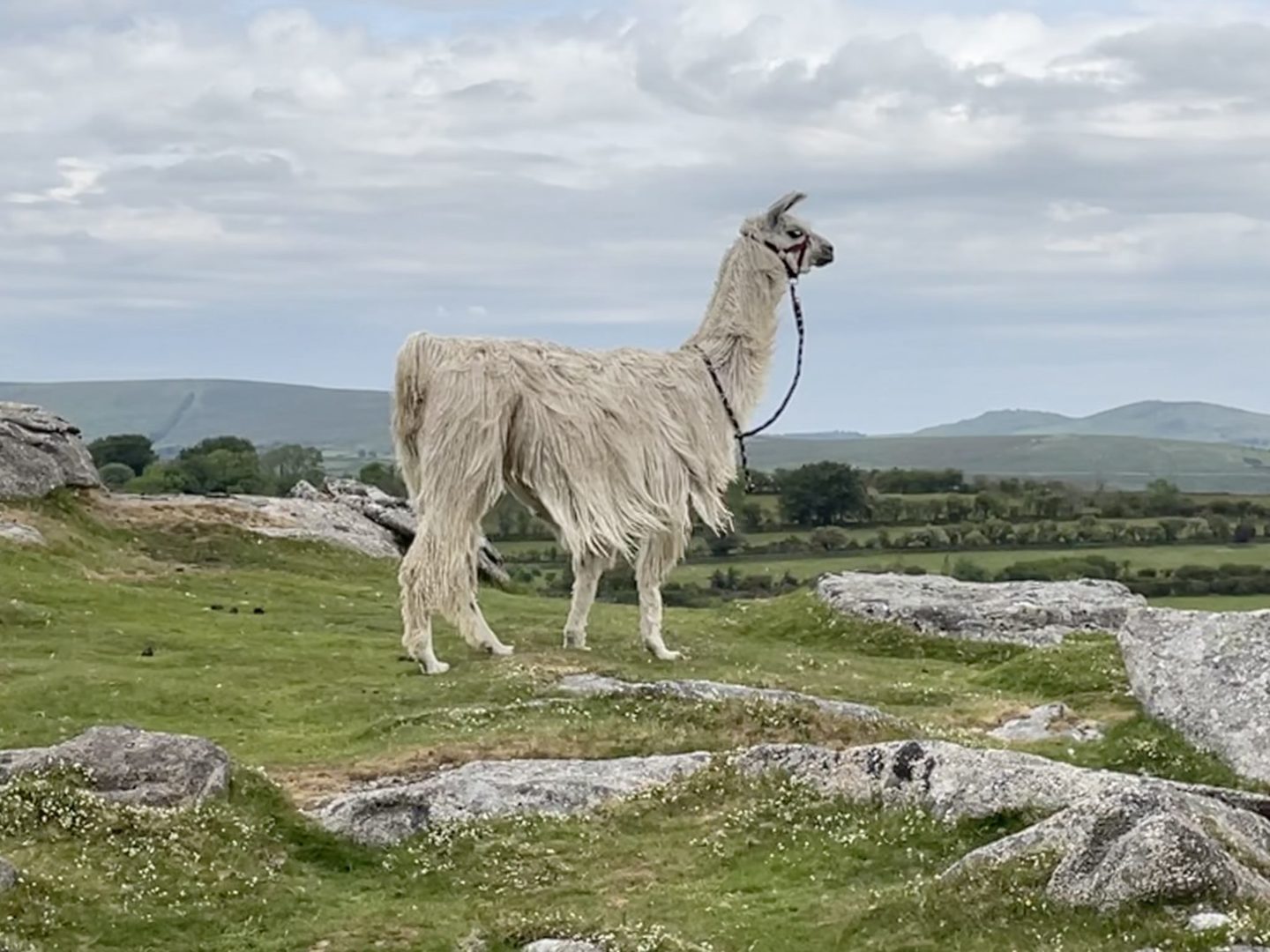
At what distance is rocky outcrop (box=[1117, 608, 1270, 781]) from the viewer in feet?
61.5

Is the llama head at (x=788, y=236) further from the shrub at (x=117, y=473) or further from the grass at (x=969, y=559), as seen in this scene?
the shrub at (x=117, y=473)

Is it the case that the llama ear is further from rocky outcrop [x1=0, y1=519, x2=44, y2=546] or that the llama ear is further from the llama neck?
rocky outcrop [x1=0, y1=519, x2=44, y2=546]

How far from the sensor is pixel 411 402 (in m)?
22.8

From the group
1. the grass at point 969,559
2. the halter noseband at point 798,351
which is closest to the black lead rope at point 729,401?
the halter noseband at point 798,351

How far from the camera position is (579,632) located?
24828 mm

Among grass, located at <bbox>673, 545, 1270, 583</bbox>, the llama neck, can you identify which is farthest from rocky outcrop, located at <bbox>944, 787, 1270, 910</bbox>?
grass, located at <bbox>673, 545, 1270, 583</bbox>

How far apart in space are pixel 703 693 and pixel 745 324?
6.53 metres

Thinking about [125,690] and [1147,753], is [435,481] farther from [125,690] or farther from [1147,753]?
[1147,753]

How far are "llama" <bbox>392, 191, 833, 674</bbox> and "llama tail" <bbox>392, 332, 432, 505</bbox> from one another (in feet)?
0.07

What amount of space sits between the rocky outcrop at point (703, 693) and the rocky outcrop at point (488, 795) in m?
3.01

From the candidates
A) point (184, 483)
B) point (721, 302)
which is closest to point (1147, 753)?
point (721, 302)

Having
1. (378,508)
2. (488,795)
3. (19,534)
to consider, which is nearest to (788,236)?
(488,795)

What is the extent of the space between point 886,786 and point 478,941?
418 cm

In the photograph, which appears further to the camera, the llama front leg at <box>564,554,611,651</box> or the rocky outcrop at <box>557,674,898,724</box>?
the llama front leg at <box>564,554,611,651</box>
